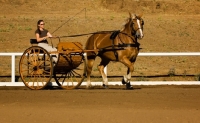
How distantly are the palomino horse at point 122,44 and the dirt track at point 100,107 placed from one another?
1941 mm

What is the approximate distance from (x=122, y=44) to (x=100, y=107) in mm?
5167

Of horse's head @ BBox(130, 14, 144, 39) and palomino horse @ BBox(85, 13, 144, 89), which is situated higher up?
horse's head @ BBox(130, 14, 144, 39)

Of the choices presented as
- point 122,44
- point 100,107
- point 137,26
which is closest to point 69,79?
point 122,44

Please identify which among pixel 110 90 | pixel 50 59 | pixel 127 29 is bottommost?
pixel 110 90

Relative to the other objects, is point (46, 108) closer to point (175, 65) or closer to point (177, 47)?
point (175, 65)

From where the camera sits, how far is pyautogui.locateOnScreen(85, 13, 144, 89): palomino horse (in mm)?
16844

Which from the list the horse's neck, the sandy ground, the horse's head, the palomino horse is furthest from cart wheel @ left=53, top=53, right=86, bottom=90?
the horse's head

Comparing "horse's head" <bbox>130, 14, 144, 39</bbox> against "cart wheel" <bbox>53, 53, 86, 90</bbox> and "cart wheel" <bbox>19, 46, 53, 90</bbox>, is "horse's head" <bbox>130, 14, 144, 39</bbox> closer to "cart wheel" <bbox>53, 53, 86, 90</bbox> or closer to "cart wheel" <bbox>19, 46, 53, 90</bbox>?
"cart wheel" <bbox>53, 53, 86, 90</bbox>

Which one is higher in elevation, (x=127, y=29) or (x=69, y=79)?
(x=127, y=29)

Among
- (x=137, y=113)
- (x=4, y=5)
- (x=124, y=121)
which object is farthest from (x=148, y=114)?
(x=4, y=5)

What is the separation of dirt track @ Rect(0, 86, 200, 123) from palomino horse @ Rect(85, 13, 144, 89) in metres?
1.94

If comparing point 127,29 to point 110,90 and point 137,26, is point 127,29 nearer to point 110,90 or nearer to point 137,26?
point 137,26

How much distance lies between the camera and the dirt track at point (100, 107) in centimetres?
1055

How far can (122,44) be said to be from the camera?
55.7ft
